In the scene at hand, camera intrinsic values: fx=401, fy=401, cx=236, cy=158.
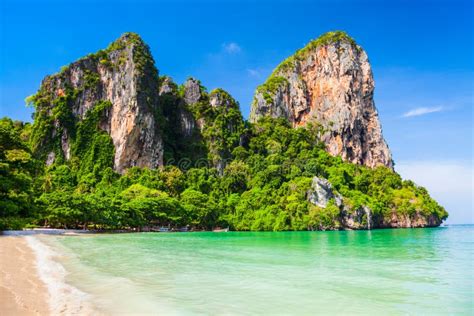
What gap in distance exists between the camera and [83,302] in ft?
24.8

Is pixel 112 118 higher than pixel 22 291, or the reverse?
pixel 112 118

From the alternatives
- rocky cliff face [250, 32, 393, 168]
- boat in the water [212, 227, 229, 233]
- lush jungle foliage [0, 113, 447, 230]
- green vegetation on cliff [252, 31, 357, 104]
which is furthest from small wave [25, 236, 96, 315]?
green vegetation on cliff [252, 31, 357, 104]

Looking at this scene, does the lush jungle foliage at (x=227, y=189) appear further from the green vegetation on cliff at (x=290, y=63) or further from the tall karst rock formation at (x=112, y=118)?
the green vegetation on cliff at (x=290, y=63)

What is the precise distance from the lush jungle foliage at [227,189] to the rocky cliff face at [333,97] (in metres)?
9.19

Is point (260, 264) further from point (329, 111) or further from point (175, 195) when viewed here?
point (329, 111)

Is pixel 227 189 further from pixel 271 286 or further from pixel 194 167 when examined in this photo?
pixel 271 286

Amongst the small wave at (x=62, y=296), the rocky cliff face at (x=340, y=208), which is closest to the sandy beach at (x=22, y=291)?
the small wave at (x=62, y=296)

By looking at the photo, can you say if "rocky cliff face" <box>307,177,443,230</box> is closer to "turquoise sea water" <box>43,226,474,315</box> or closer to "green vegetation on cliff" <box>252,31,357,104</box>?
"green vegetation on cliff" <box>252,31,357,104</box>

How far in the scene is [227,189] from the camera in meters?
73.4

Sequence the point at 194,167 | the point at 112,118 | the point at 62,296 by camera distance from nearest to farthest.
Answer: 1. the point at 62,296
2. the point at 112,118
3. the point at 194,167

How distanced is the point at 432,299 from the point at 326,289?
2.37 meters

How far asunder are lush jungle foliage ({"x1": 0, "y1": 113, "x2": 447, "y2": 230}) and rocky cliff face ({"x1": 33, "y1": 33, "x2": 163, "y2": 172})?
2689 millimetres

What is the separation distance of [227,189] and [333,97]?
44010 millimetres

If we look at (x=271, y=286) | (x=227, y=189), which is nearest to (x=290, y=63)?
(x=227, y=189)
